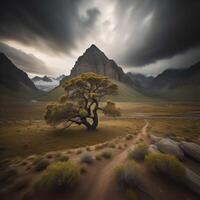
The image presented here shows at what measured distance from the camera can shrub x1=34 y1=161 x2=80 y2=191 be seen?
5211mm

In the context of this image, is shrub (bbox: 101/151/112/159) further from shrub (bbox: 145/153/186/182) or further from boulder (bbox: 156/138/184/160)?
boulder (bbox: 156/138/184/160)

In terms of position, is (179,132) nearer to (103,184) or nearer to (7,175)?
(103,184)

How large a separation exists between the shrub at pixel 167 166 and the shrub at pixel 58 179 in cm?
441

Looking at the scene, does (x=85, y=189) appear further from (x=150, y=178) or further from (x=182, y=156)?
(x=182, y=156)

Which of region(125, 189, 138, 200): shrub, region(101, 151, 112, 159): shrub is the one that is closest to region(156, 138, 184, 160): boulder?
region(101, 151, 112, 159): shrub

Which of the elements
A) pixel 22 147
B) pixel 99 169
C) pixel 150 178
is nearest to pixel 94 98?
pixel 22 147

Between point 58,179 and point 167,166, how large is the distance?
5.68 metres

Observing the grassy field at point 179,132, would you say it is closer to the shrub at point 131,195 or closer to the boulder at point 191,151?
the boulder at point 191,151

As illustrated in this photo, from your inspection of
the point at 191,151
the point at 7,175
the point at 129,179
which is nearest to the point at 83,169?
the point at 129,179

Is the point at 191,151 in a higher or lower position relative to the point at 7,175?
higher

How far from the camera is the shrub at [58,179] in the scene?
521 centimetres

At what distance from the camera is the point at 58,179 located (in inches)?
210

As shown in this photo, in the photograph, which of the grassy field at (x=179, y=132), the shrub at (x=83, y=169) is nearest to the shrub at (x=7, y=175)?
the shrub at (x=83, y=169)

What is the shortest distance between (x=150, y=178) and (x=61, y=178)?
15.4ft
